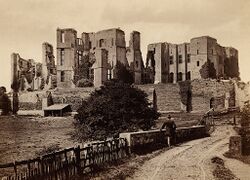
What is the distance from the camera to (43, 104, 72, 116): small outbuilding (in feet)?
142

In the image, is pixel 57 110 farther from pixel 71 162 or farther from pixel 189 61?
pixel 71 162

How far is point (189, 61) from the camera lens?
55.8m

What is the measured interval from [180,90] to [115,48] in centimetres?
1484

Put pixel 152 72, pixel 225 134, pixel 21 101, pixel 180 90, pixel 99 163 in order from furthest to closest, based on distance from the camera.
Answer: pixel 152 72 → pixel 21 101 → pixel 180 90 → pixel 225 134 → pixel 99 163

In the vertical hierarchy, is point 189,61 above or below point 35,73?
above

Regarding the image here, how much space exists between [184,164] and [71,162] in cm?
350

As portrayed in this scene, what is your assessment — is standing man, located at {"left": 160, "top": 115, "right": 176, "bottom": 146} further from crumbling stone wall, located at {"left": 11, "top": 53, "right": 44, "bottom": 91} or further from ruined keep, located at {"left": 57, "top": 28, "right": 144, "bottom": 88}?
crumbling stone wall, located at {"left": 11, "top": 53, "right": 44, "bottom": 91}

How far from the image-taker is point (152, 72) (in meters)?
57.4

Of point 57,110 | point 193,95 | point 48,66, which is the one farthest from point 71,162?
point 48,66

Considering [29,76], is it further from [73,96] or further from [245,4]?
[245,4]

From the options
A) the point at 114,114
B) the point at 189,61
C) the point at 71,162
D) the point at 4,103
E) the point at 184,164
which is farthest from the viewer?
the point at 189,61

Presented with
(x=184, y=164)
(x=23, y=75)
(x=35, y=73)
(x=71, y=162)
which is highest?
(x=35, y=73)

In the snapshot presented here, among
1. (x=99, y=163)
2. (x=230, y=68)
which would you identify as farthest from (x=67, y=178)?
(x=230, y=68)

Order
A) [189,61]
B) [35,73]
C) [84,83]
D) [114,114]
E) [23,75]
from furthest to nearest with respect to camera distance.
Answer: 1. [23,75]
2. [35,73]
3. [189,61]
4. [84,83]
5. [114,114]
